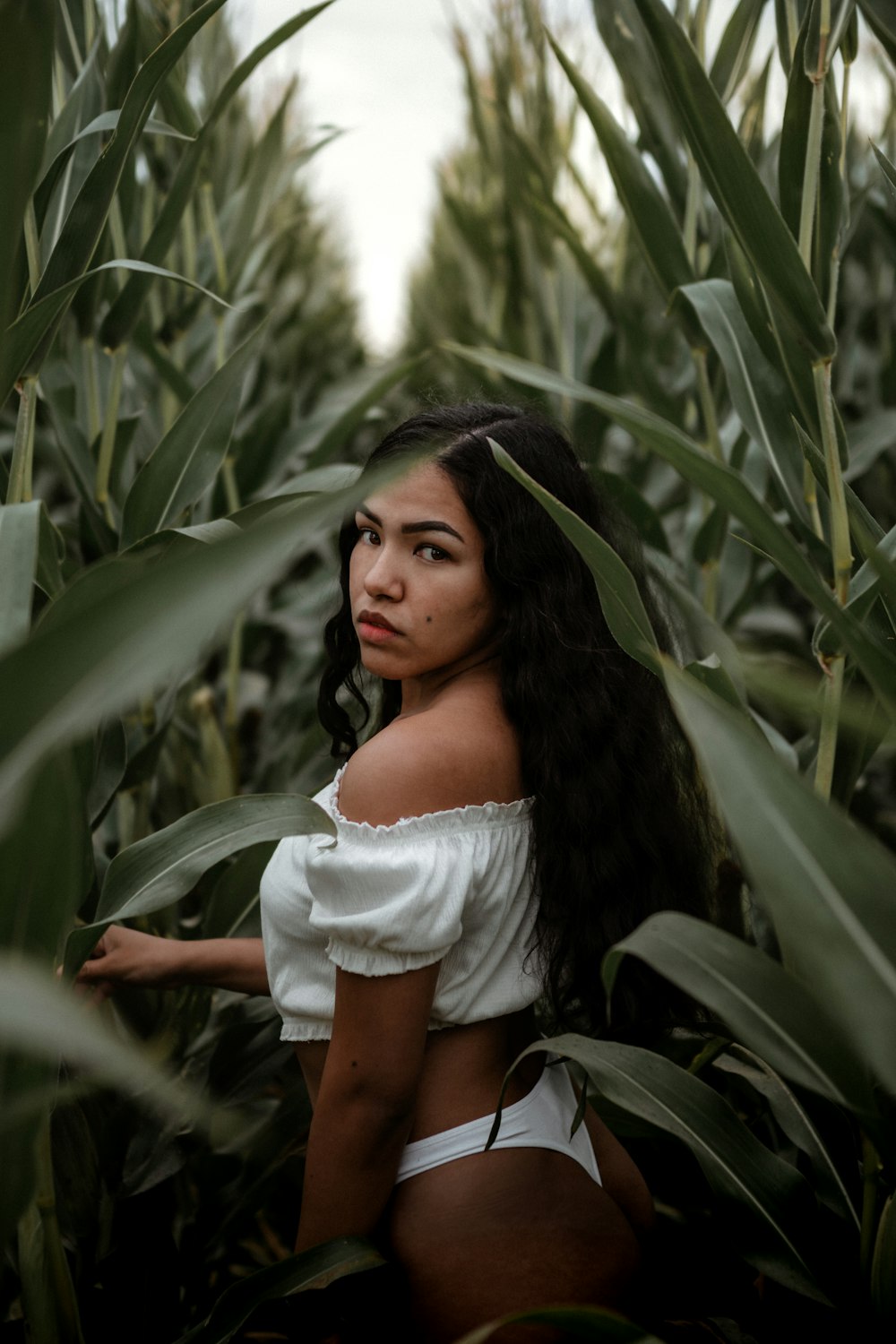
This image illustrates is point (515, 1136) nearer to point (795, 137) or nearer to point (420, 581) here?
point (420, 581)

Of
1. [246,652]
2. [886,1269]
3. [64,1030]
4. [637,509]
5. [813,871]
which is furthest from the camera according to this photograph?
[246,652]

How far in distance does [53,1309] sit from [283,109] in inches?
44.6

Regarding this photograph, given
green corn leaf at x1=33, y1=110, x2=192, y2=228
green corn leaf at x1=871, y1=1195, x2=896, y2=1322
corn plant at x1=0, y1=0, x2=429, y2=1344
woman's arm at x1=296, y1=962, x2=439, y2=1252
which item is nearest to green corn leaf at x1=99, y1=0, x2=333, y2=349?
corn plant at x1=0, y1=0, x2=429, y2=1344

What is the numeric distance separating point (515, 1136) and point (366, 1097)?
0.35 ft

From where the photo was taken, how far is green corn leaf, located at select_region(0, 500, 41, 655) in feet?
1.45

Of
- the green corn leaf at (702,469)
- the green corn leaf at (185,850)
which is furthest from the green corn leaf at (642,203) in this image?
the green corn leaf at (185,850)

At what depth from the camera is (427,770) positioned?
0.61m

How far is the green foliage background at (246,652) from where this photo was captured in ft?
1.21

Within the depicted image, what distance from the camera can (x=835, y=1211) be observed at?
592 mm

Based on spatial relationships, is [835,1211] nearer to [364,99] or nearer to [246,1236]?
[246,1236]

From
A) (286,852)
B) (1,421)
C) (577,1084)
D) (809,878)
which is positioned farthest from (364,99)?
(809,878)

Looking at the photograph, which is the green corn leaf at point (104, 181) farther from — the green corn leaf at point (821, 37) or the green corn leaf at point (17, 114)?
the green corn leaf at point (821, 37)

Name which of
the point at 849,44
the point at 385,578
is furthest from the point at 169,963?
the point at 849,44

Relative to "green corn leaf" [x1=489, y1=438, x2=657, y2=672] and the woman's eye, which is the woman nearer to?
the woman's eye
